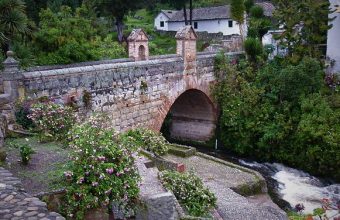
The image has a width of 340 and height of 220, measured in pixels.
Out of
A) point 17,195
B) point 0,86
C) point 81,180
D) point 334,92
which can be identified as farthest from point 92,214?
point 334,92

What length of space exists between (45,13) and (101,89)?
11149 mm

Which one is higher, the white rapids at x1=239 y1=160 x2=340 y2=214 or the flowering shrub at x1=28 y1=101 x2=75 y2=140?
the flowering shrub at x1=28 y1=101 x2=75 y2=140

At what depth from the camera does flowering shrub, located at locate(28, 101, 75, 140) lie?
970 cm

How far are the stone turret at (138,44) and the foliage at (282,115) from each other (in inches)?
150

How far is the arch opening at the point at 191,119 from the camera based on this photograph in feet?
67.4

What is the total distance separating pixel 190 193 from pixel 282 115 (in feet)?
31.0

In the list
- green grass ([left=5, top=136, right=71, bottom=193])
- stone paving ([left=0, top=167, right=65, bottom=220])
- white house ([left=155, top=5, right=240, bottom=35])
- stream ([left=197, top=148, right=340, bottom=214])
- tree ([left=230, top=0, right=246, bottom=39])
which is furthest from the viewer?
white house ([left=155, top=5, right=240, bottom=35])

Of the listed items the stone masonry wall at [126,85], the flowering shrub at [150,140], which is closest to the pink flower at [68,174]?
the stone masonry wall at [126,85]

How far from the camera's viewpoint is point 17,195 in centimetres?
539

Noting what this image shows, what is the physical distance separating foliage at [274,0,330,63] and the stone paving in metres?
16.2

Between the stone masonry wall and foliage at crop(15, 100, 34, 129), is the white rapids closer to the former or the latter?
the stone masonry wall

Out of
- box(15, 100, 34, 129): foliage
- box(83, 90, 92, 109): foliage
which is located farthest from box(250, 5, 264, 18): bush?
box(15, 100, 34, 129): foliage

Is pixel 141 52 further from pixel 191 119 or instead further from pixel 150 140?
pixel 150 140

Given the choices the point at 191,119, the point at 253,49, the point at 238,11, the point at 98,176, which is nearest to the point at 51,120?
the point at 98,176
